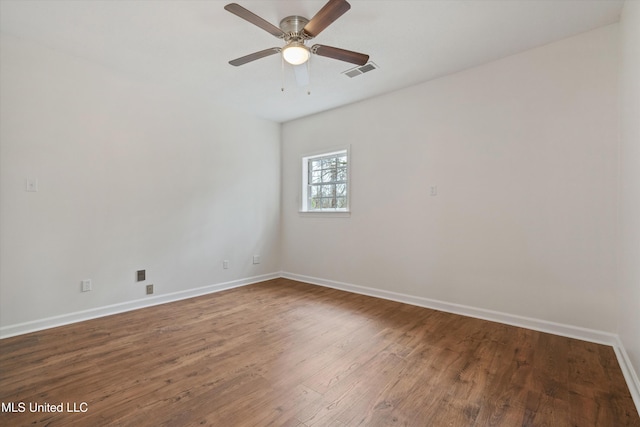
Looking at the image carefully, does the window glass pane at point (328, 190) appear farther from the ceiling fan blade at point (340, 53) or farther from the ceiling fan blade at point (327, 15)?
the ceiling fan blade at point (327, 15)

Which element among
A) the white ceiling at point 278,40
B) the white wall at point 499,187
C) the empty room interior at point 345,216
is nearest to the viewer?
the empty room interior at point 345,216

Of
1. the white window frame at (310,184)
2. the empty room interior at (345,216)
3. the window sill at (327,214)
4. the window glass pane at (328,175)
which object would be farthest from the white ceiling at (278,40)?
the window sill at (327,214)

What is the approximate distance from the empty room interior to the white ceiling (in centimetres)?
2

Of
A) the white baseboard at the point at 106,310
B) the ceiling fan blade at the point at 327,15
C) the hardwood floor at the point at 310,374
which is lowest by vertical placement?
the hardwood floor at the point at 310,374

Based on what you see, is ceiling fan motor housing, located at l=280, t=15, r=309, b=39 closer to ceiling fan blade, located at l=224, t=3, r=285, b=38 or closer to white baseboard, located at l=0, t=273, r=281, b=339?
ceiling fan blade, located at l=224, t=3, r=285, b=38

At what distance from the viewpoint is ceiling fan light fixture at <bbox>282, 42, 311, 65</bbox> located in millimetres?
2240

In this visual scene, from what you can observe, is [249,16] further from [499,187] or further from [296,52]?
[499,187]

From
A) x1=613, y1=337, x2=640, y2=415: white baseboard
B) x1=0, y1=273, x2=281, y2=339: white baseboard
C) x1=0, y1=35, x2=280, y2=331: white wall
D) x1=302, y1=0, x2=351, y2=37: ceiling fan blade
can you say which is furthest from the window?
x1=613, y1=337, x2=640, y2=415: white baseboard

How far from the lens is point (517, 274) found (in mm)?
2854

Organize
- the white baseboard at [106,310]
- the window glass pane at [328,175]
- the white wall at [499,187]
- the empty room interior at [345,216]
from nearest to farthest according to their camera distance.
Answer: the empty room interior at [345,216]
the white wall at [499,187]
the white baseboard at [106,310]
the window glass pane at [328,175]

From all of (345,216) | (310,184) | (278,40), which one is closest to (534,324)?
(345,216)

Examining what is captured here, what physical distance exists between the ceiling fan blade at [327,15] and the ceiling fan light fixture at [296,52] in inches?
4.4

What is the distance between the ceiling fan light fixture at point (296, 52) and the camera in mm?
2240

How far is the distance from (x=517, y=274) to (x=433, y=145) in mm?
1676
